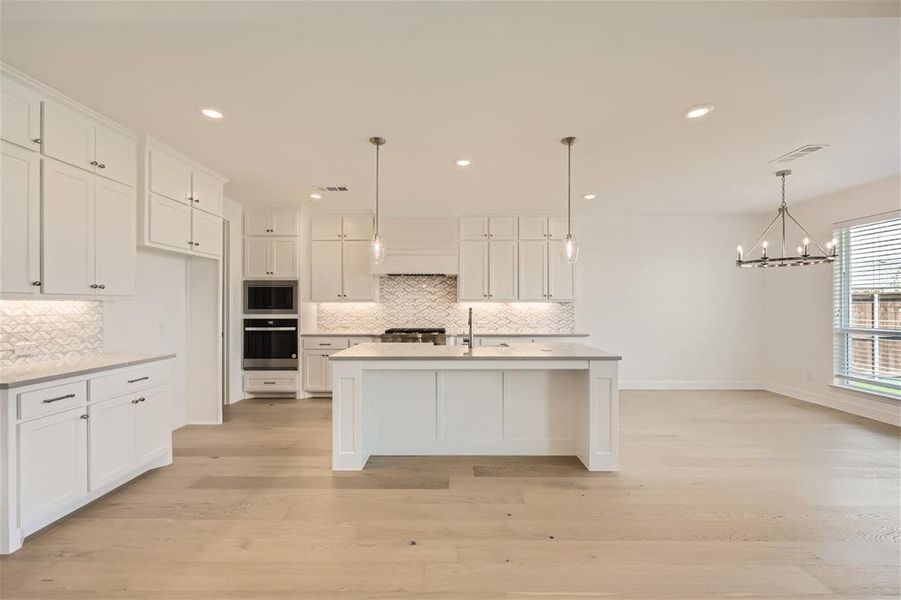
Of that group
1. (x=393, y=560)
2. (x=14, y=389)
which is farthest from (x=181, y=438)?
(x=393, y=560)

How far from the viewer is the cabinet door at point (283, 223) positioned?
561cm

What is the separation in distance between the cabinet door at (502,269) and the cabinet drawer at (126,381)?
403 cm

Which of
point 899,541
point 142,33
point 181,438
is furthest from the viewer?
point 181,438

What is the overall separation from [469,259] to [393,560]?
14.1 ft

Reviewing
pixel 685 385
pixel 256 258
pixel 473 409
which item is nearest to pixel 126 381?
pixel 473 409

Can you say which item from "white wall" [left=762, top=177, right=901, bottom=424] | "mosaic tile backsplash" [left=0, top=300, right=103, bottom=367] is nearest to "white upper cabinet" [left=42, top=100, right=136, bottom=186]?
"mosaic tile backsplash" [left=0, top=300, right=103, bottom=367]

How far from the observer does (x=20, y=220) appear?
237 cm

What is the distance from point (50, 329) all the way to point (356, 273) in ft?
11.3

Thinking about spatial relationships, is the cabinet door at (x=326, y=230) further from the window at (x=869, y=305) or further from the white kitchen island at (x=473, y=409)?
the window at (x=869, y=305)

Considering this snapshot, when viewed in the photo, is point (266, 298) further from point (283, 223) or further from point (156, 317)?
point (156, 317)

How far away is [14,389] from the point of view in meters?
2.06

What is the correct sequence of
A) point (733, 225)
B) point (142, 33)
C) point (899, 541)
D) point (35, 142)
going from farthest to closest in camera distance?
point (733, 225), point (35, 142), point (899, 541), point (142, 33)

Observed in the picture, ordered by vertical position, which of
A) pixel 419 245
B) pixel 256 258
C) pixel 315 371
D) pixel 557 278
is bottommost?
pixel 315 371

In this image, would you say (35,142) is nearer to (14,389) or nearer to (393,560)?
(14,389)
